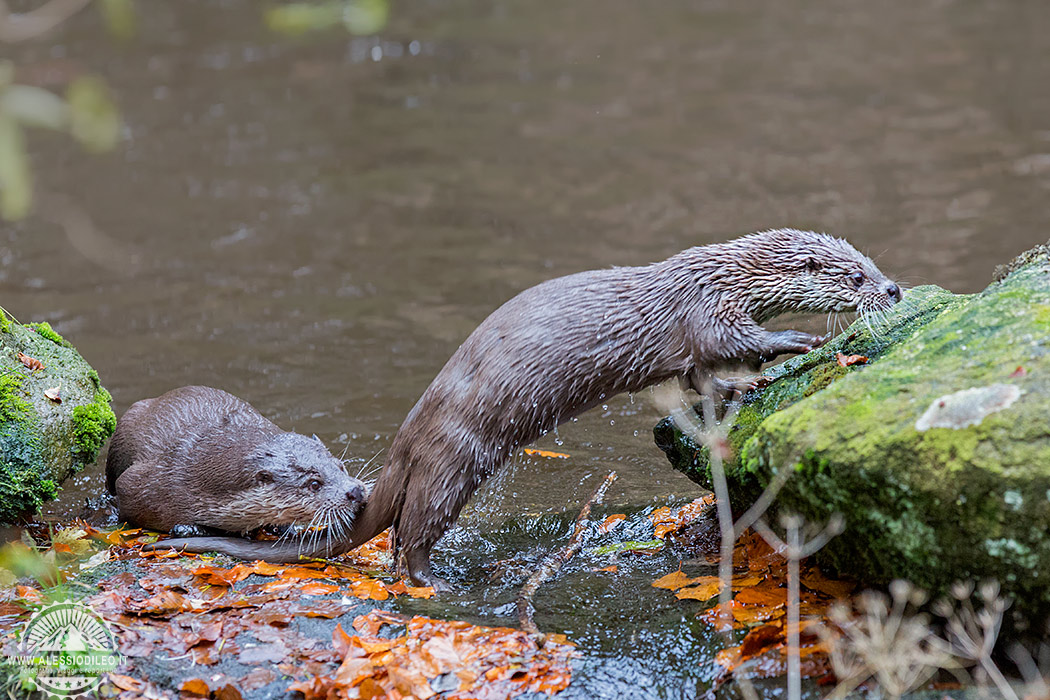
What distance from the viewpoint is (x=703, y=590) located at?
344 centimetres

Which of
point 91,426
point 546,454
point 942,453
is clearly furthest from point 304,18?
point 546,454

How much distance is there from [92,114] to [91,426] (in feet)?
12.7

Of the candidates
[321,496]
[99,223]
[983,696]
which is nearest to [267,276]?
[99,223]

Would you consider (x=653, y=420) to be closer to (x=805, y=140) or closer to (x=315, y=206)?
(x=315, y=206)

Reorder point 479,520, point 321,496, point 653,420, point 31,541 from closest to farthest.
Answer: point 31,541, point 321,496, point 479,520, point 653,420

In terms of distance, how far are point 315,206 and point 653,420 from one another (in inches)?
190

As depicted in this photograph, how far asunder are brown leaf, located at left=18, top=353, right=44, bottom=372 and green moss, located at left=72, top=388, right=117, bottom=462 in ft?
0.85

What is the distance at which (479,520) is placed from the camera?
4.80 meters

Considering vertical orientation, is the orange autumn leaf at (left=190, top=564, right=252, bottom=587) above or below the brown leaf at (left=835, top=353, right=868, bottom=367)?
below

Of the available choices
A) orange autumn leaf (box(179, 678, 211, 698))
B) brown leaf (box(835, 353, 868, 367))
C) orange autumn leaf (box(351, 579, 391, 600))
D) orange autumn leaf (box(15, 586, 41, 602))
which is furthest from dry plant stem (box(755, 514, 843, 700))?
orange autumn leaf (box(15, 586, 41, 602))

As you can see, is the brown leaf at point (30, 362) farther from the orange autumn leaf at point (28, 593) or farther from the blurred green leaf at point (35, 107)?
the blurred green leaf at point (35, 107)

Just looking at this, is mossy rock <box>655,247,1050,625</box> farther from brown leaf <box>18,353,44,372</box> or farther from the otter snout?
brown leaf <box>18,353,44,372</box>

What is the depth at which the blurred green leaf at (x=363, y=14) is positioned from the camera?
3.73ft

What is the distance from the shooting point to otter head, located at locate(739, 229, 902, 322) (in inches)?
152
